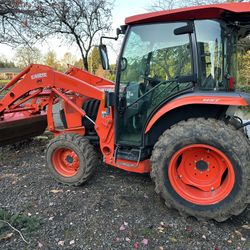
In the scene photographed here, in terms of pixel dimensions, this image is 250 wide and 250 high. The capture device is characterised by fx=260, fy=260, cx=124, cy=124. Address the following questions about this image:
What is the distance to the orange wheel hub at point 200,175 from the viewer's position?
279 cm

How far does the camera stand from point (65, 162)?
3.74m

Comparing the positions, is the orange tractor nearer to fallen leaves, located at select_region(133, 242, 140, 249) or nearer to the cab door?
the cab door

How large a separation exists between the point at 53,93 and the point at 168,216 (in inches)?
92.8

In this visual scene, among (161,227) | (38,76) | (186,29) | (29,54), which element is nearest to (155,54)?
(186,29)

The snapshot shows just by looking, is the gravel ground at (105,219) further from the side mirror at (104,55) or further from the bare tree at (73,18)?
the bare tree at (73,18)

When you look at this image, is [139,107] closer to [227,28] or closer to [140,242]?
[227,28]

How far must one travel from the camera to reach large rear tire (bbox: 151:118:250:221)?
2605mm

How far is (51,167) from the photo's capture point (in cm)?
370

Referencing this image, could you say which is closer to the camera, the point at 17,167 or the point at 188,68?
the point at 188,68

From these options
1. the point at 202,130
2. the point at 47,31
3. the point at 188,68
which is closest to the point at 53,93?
the point at 188,68

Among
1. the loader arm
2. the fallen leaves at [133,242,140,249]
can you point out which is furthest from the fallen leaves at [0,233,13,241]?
the loader arm

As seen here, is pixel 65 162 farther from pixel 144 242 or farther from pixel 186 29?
pixel 186 29

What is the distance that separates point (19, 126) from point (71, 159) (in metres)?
1.71

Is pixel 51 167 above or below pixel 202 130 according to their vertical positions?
below
